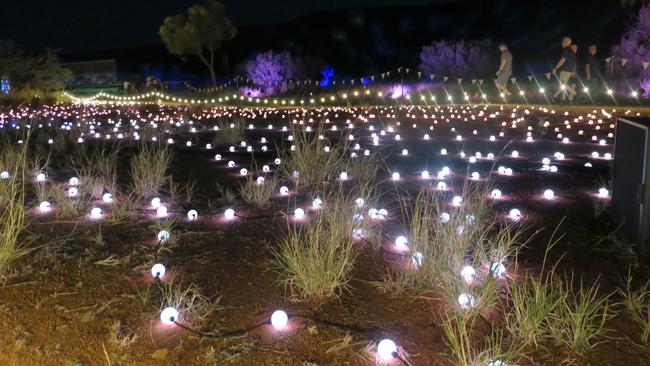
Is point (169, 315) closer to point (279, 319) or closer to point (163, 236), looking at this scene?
point (279, 319)

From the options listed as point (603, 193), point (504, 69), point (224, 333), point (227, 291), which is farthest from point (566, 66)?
point (224, 333)

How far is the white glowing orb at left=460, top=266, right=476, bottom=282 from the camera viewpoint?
10.6 feet

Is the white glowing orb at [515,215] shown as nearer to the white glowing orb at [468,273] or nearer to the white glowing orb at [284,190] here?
the white glowing orb at [468,273]

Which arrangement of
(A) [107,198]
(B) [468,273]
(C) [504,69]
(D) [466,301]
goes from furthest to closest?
(C) [504,69] → (A) [107,198] → (B) [468,273] → (D) [466,301]

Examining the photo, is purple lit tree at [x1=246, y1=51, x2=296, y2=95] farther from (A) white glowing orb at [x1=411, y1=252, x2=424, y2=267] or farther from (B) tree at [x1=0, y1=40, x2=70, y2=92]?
(A) white glowing orb at [x1=411, y1=252, x2=424, y2=267]

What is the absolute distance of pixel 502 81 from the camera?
1709cm

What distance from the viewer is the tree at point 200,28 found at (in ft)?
117

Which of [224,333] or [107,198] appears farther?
[107,198]

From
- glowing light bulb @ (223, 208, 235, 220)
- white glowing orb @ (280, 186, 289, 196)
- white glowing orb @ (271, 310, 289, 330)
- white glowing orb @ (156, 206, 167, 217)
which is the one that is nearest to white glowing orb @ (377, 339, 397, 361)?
white glowing orb @ (271, 310, 289, 330)

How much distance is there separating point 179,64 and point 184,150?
198 ft

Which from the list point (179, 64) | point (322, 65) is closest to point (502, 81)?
point (322, 65)

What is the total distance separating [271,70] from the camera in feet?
116

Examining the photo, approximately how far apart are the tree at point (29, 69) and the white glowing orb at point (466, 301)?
73.4 ft

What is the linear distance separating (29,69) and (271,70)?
1474 centimetres
